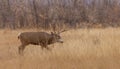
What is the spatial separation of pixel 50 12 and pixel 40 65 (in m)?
19.5

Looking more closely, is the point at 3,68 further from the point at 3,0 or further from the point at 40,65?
the point at 3,0

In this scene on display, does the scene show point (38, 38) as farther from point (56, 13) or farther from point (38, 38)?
point (56, 13)

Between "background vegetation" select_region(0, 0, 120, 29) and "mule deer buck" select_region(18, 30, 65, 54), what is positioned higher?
"mule deer buck" select_region(18, 30, 65, 54)

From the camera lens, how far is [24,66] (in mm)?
5906

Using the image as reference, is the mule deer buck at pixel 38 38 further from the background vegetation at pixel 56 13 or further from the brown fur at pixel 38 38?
the background vegetation at pixel 56 13

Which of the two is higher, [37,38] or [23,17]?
[37,38]

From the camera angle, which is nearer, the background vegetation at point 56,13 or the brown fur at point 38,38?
the brown fur at point 38,38

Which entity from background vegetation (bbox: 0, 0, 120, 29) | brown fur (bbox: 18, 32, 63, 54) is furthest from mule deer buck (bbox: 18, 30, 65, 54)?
background vegetation (bbox: 0, 0, 120, 29)

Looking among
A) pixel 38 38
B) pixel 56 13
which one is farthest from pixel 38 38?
pixel 56 13

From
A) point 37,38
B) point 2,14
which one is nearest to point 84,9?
point 2,14

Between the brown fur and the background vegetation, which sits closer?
the brown fur

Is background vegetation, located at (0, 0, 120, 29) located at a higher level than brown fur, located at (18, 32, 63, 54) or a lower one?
lower

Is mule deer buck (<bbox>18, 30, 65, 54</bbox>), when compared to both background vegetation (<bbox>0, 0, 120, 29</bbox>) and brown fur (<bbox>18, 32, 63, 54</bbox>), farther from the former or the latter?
background vegetation (<bbox>0, 0, 120, 29</bbox>)

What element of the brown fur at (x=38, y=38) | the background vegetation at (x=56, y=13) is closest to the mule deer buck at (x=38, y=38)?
the brown fur at (x=38, y=38)
